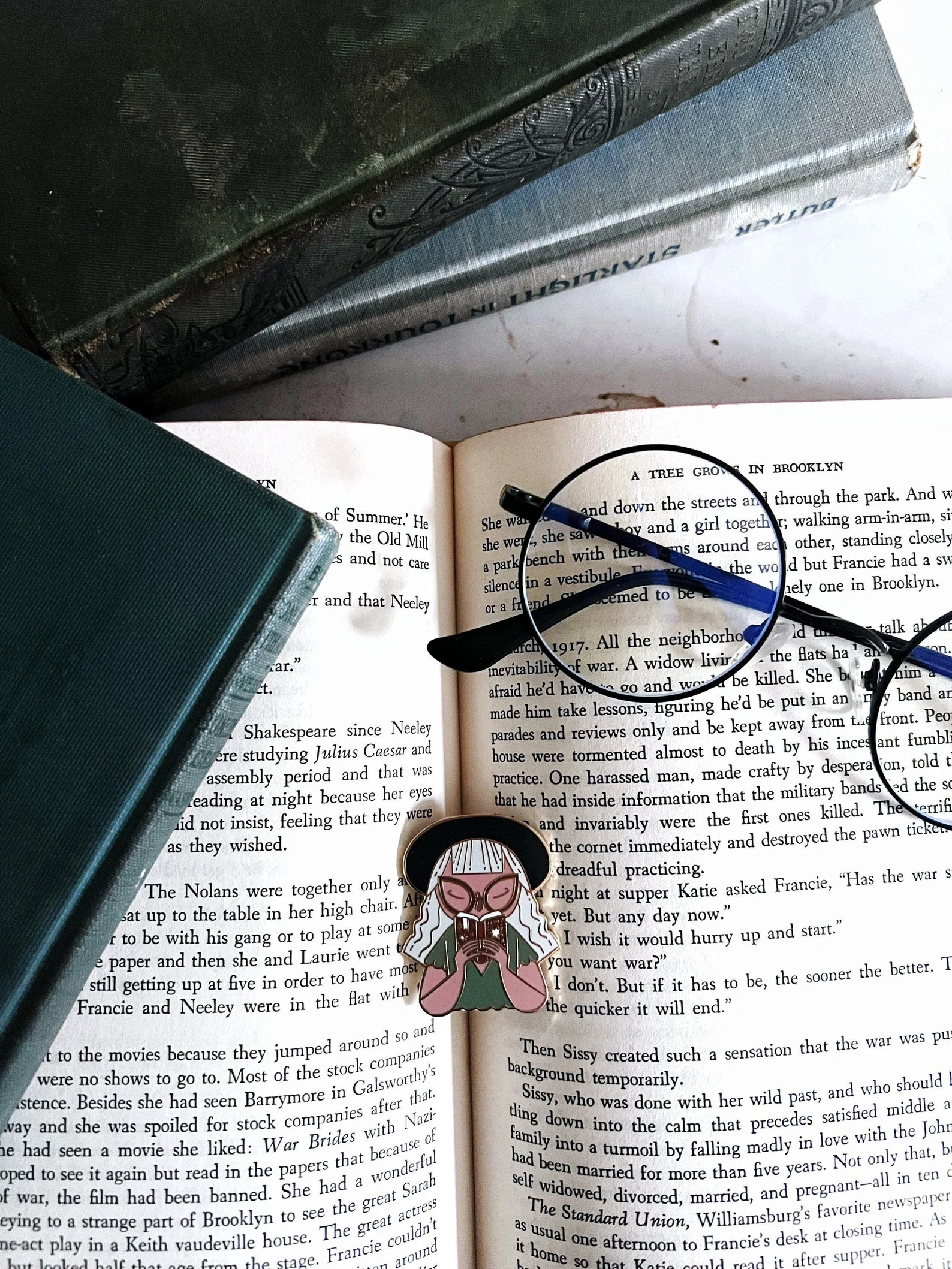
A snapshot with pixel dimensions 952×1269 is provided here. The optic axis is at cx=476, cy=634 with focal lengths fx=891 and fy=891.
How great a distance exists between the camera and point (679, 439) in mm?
607

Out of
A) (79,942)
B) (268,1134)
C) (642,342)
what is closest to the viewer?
(79,942)

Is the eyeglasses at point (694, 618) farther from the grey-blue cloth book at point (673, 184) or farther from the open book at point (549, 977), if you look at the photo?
the grey-blue cloth book at point (673, 184)

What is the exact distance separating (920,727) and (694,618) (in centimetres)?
17

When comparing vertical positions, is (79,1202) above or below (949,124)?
below

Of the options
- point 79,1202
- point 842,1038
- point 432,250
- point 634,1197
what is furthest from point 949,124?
point 79,1202

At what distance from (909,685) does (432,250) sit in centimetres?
44

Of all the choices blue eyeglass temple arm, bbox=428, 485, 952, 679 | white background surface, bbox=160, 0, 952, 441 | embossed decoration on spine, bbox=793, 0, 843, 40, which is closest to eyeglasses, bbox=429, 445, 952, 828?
blue eyeglass temple arm, bbox=428, 485, 952, 679

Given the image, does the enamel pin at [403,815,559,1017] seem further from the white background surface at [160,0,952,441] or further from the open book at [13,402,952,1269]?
the white background surface at [160,0,952,441]

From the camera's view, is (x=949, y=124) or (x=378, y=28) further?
(x=949, y=124)

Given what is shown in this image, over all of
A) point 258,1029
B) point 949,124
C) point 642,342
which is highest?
point 949,124

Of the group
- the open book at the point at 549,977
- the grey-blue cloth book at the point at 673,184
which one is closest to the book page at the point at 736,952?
the open book at the point at 549,977

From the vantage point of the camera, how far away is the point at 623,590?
0.60 meters

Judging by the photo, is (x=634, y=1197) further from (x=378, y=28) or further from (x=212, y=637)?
(x=378, y=28)

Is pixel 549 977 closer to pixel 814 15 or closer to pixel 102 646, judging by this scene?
pixel 102 646
